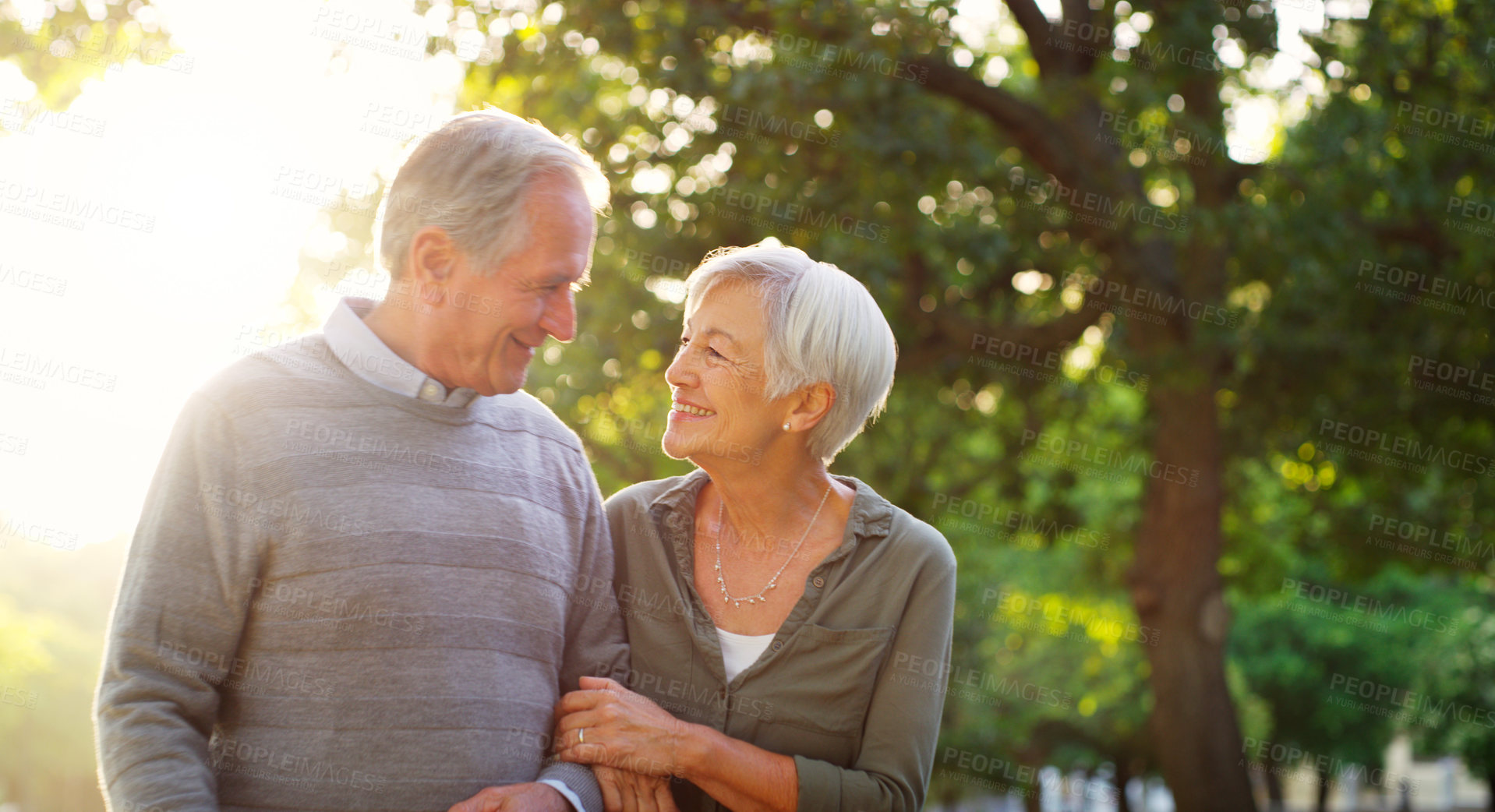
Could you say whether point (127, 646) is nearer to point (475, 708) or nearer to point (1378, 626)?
point (475, 708)

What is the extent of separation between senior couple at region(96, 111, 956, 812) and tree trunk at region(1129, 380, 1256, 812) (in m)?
6.85

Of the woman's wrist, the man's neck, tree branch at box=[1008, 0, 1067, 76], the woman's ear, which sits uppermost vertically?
tree branch at box=[1008, 0, 1067, 76]

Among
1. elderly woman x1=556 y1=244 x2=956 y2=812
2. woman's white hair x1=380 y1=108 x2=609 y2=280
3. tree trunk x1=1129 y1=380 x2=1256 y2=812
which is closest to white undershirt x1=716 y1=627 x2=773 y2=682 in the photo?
elderly woman x1=556 y1=244 x2=956 y2=812

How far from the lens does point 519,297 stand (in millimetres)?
2559

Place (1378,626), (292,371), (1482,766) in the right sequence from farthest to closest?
(1378,626) → (1482,766) → (292,371)

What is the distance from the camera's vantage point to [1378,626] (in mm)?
24734

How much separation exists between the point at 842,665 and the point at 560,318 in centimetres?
105

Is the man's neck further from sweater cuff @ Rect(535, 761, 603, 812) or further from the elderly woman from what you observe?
sweater cuff @ Rect(535, 761, 603, 812)

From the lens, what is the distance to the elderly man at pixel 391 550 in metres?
2.17

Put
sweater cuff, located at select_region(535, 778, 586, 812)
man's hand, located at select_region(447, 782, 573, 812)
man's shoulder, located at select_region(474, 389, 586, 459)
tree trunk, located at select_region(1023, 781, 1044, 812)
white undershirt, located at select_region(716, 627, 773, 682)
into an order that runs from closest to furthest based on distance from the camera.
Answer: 1. man's hand, located at select_region(447, 782, 573, 812)
2. sweater cuff, located at select_region(535, 778, 586, 812)
3. man's shoulder, located at select_region(474, 389, 586, 459)
4. white undershirt, located at select_region(716, 627, 773, 682)
5. tree trunk, located at select_region(1023, 781, 1044, 812)

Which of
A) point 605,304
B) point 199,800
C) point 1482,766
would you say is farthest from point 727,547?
point 1482,766

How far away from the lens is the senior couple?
224 cm

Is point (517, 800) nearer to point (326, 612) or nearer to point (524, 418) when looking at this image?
point (326, 612)

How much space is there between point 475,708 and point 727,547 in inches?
33.3
